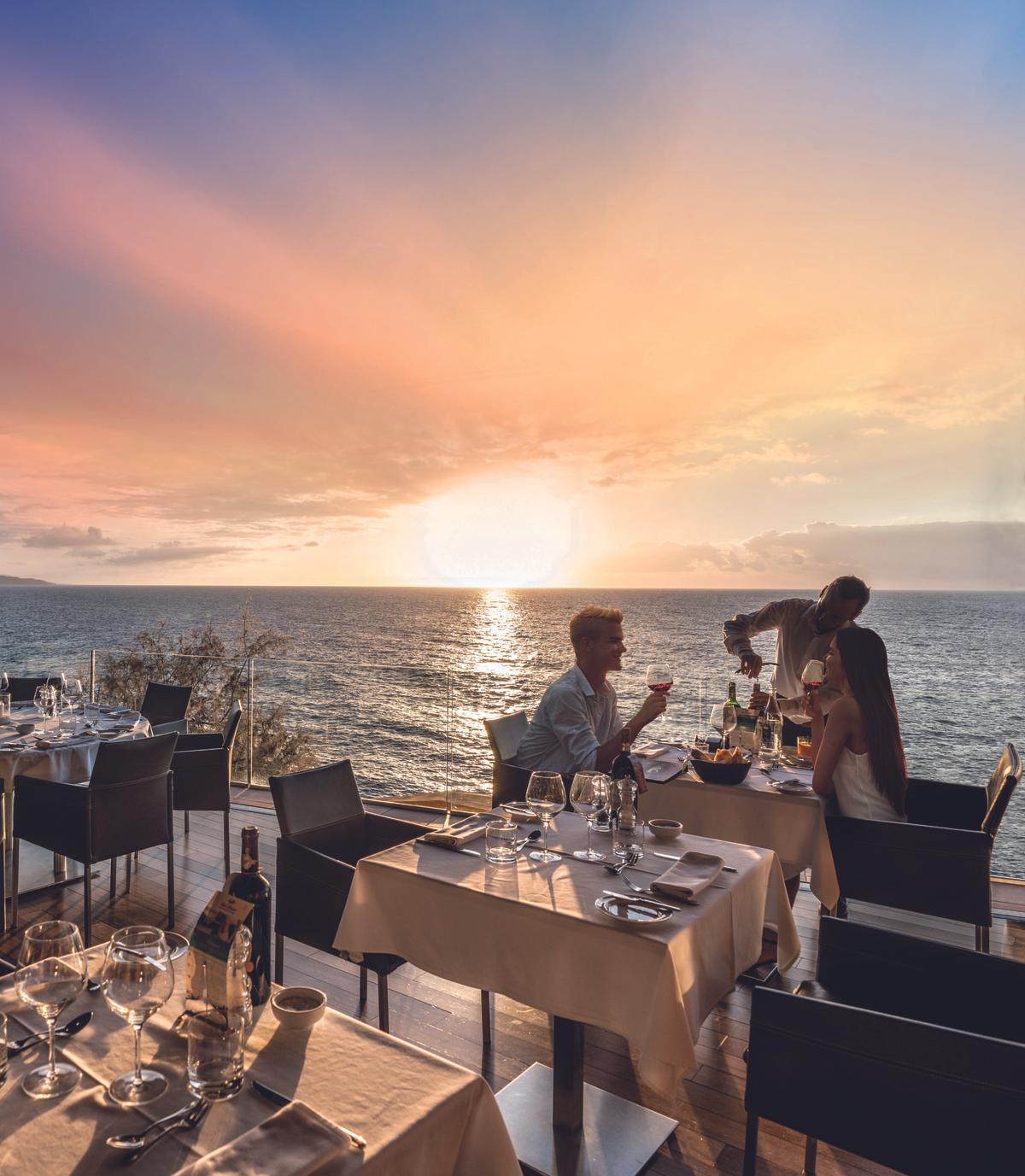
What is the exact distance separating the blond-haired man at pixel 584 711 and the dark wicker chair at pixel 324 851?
827 mm

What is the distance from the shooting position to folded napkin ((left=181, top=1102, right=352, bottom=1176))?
0.87m

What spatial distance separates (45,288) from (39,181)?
215 centimetres

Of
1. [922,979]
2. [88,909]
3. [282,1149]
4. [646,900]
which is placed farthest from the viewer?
[88,909]

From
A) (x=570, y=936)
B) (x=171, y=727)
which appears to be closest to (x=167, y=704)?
(x=171, y=727)

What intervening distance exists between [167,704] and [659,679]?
4.14 meters

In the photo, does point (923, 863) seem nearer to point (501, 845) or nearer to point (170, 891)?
point (501, 845)

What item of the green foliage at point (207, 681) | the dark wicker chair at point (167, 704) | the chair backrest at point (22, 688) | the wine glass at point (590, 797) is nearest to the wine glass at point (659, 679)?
the wine glass at point (590, 797)

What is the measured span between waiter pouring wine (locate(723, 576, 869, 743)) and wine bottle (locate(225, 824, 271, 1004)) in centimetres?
296

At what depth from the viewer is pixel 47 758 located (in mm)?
3881

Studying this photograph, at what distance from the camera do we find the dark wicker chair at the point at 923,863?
9.22 feet

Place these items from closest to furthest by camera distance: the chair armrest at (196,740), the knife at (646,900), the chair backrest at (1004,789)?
the knife at (646,900) → the chair backrest at (1004,789) → the chair armrest at (196,740)

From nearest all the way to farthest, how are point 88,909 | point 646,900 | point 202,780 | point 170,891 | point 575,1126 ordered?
1. point 646,900
2. point 575,1126
3. point 88,909
4. point 170,891
5. point 202,780

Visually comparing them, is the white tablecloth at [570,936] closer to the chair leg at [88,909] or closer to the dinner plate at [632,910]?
the dinner plate at [632,910]

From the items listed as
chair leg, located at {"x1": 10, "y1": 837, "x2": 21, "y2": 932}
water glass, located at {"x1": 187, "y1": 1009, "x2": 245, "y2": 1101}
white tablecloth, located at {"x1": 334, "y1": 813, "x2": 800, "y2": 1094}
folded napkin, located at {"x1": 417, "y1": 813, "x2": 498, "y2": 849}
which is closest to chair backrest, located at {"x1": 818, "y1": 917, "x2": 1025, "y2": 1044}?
white tablecloth, located at {"x1": 334, "y1": 813, "x2": 800, "y2": 1094}
